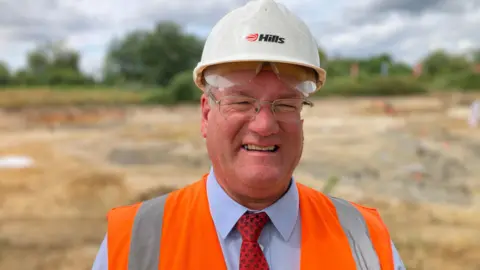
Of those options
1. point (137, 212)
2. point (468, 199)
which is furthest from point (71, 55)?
point (137, 212)

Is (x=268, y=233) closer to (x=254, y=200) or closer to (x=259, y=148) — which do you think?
(x=254, y=200)

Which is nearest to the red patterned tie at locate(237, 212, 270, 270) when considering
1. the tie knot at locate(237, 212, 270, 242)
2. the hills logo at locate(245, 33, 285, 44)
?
the tie knot at locate(237, 212, 270, 242)

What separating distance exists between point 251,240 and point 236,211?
10 centimetres

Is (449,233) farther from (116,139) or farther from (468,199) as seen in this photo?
(116,139)

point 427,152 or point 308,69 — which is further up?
point 308,69

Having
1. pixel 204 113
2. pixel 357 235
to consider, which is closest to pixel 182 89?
pixel 204 113

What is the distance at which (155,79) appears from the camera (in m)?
13.2

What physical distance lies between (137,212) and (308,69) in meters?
0.71

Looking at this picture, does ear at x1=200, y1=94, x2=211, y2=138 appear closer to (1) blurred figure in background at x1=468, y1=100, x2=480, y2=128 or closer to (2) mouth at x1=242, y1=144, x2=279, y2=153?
(2) mouth at x1=242, y1=144, x2=279, y2=153

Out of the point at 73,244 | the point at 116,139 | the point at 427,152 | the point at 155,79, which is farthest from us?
the point at 155,79

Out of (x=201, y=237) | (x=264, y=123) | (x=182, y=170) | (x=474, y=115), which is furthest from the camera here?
(x=474, y=115)

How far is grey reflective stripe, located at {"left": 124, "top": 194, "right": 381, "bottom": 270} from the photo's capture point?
1223 millimetres

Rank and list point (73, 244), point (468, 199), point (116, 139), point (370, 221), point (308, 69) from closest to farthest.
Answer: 1. point (308, 69)
2. point (370, 221)
3. point (73, 244)
4. point (468, 199)
5. point (116, 139)

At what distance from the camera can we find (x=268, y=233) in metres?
1.30
